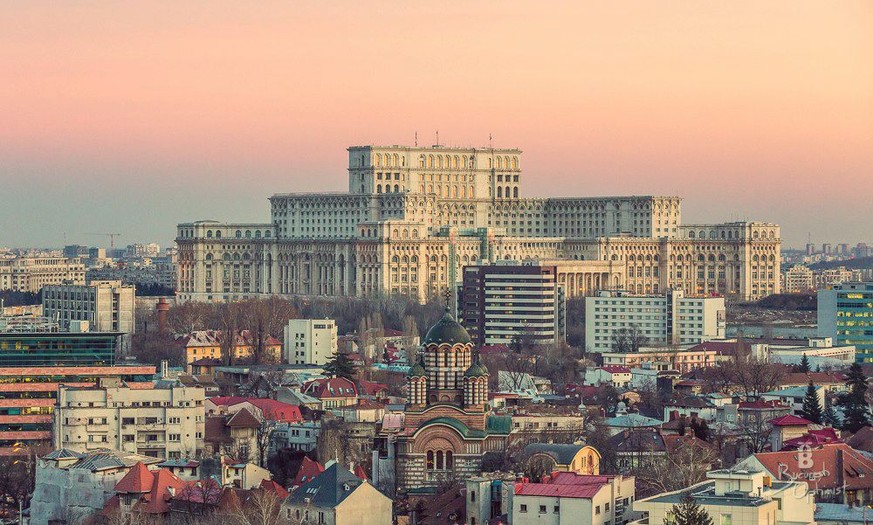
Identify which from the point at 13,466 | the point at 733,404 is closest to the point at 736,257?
the point at 733,404

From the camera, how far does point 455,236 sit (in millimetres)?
182500

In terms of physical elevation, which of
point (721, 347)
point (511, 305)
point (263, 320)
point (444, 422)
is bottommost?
point (444, 422)

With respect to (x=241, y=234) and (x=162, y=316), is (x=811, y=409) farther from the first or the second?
(x=241, y=234)

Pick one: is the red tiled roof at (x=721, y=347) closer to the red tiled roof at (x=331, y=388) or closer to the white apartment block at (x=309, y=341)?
the white apartment block at (x=309, y=341)

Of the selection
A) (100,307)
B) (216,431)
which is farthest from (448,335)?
(100,307)

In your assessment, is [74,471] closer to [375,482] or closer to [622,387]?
[375,482]

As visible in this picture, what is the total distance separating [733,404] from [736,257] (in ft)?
315

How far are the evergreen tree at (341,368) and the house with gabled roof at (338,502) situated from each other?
44.3 metres

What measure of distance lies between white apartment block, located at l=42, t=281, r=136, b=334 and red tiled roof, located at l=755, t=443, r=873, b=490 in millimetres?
74600

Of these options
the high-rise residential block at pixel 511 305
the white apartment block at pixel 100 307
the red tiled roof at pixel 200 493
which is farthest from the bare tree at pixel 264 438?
the high-rise residential block at pixel 511 305

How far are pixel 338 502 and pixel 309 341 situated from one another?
67.6m

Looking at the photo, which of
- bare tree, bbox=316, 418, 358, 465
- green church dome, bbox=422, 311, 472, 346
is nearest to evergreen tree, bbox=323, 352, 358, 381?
bare tree, bbox=316, 418, 358, 465

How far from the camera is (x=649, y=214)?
7643 inches

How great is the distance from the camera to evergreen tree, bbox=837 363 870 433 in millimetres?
92062
